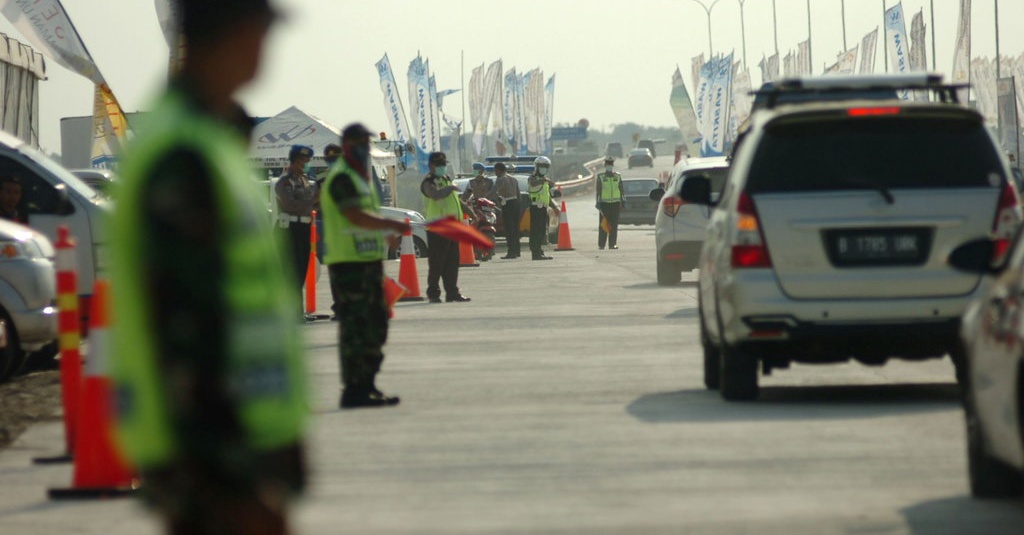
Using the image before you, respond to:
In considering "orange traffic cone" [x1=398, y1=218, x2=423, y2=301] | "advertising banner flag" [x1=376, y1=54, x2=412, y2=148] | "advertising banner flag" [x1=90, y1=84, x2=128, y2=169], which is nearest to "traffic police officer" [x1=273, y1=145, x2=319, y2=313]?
"advertising banner flag" [x1=90, y1=84, x2=128, y2=169]

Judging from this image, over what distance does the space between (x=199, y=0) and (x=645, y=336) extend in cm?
1395

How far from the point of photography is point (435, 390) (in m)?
13.4

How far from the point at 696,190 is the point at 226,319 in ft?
30.4

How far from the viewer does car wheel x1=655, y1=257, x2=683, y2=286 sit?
26.7m

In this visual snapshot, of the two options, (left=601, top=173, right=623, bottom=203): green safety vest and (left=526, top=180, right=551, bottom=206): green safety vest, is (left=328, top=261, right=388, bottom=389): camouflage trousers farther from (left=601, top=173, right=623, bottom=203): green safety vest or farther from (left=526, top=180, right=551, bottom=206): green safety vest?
(left=601, top=173, right=623, bottom=203): green safety vest

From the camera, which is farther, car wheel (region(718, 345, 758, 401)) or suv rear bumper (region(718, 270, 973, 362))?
car wheel (region(718, 345, 758, 401))

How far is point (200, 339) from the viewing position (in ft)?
12.1

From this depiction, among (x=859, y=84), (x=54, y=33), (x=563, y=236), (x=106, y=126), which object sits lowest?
(x=563, y=236)

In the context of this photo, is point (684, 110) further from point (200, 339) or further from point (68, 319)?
point (200, 339)

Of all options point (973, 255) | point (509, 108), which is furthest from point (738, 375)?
point (509, 108)

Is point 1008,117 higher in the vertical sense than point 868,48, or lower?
lower

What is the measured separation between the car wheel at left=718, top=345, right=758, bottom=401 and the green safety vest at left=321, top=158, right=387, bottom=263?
89.8 inches

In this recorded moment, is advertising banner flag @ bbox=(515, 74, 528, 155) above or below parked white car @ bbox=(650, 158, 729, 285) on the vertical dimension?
above

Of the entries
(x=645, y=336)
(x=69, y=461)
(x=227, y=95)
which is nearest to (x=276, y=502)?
(x=227, y=95)
